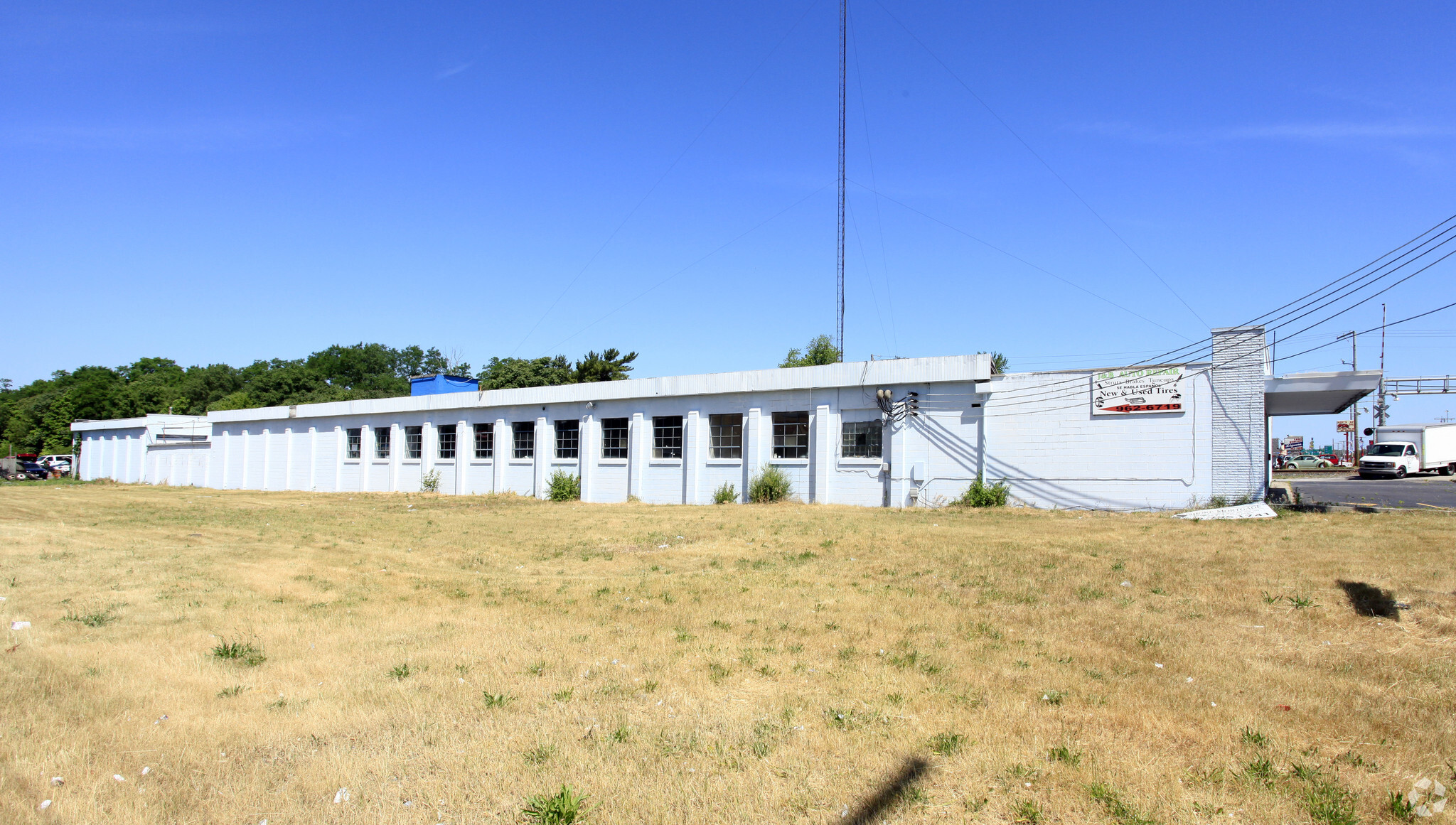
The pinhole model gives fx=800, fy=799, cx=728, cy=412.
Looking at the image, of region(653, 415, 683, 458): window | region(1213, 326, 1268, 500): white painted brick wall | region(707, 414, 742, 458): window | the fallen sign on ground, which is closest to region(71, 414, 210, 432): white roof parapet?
region(653, 415, 683, 458): window

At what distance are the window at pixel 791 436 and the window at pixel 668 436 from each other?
12.0ft

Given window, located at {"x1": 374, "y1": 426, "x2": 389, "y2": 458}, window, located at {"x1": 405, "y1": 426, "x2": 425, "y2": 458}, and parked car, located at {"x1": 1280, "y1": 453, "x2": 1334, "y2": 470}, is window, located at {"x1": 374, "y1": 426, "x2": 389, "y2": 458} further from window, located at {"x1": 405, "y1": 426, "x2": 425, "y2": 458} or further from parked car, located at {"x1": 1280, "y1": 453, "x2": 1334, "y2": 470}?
parked car, located at {"x1": 1280, "y1": 453, "x2": 1334, "y2": 470}

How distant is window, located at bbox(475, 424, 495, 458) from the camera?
32.6m

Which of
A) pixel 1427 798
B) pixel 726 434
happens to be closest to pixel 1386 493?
pixel 726 434

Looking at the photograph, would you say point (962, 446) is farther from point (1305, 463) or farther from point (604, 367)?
point (1305, 463)

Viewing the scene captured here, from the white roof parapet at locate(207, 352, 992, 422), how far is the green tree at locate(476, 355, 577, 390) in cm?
1819

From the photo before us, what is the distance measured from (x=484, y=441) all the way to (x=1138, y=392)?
79.1 feet

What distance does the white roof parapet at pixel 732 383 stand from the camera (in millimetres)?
21328

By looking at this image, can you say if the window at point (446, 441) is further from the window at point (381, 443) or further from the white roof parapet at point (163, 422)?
the white roof parapet at point (163, 422)

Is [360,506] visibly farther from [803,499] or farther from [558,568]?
[558,568]

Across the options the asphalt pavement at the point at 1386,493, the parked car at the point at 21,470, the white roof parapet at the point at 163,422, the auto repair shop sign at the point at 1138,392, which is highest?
the auto repair shop sign at the point at 1138,392

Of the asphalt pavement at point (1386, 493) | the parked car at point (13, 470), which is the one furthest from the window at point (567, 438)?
the parked car at point (13, 470)

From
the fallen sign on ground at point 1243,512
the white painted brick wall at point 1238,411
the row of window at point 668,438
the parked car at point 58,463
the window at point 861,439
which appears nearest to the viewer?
the fallen sign on ground at point 1243,512

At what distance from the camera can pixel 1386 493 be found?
27.1m
